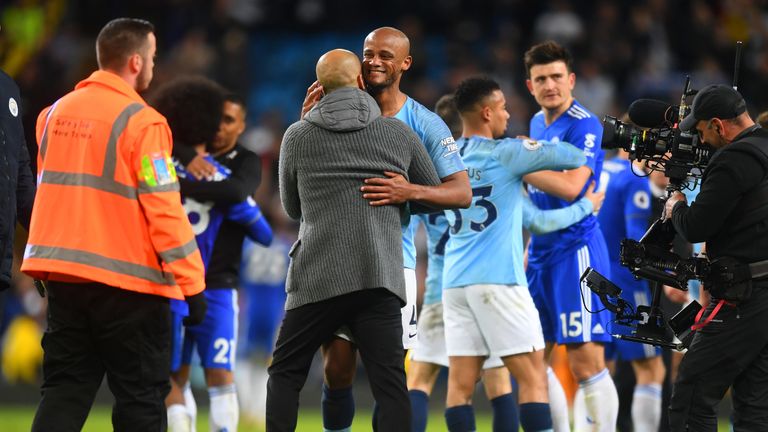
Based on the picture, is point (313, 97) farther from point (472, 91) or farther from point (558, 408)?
point (558, 408)

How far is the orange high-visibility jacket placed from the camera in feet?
18.4

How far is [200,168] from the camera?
7680 millimetres

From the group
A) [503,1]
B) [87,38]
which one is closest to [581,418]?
[503,1]

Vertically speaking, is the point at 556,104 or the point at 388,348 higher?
the point at 556,104

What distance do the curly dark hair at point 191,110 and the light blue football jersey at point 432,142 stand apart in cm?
194

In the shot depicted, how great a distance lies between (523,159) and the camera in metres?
7.16

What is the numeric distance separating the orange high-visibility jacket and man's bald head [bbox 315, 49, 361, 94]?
0.95 m

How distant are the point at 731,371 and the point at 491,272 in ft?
5.61

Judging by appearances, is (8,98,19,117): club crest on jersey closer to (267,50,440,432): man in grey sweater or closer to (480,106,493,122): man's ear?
(267,50,440,432): man in grey sweater

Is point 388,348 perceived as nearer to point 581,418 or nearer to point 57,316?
point 57,316

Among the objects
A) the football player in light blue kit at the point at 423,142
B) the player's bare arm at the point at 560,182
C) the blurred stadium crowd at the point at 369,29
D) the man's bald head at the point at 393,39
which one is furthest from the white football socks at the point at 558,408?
the blurred stadium crowd at the point at 369,29

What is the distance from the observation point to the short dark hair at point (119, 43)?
5.89m

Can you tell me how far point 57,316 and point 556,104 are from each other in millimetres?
4125

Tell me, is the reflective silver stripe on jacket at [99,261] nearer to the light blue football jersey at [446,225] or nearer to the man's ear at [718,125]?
the light blue football jersey at [446,225]
